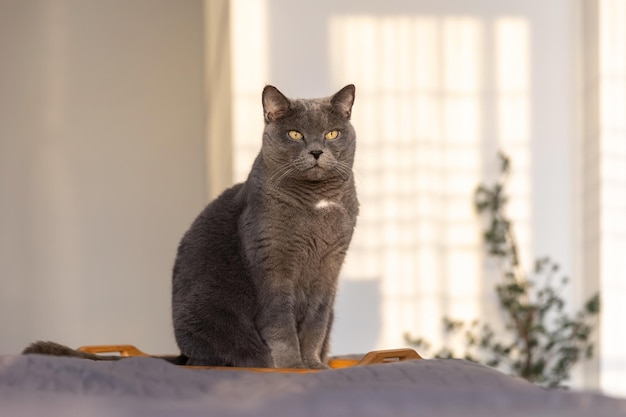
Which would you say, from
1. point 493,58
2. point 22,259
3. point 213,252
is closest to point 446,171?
point 493,58

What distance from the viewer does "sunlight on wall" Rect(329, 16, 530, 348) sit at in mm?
3305

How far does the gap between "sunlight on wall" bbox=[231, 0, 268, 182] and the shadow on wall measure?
591 millimetres

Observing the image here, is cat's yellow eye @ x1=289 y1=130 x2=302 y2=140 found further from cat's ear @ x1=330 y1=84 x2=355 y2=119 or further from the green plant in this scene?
the green plant

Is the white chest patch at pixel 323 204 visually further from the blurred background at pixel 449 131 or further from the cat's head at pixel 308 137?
the blurred background at pixel 449 131

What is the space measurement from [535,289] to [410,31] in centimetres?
109

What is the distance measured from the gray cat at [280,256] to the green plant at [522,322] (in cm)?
161

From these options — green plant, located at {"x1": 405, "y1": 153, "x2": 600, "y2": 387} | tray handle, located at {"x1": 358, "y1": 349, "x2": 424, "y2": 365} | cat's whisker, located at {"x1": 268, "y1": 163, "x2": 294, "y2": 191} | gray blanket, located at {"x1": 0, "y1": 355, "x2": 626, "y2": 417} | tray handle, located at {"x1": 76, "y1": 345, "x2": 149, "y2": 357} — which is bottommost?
green plant, located at {"x1": 405, "y1": 153, "x2": 600, "y2": 387}

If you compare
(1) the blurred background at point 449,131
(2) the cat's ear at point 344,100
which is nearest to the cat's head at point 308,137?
(2) the cat's ear at point 344,100

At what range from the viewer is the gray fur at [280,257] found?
1.78 m

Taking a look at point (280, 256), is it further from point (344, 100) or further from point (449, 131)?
point (449, 131)

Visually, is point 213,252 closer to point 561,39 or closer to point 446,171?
point 446,171

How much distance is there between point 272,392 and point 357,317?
232 cm

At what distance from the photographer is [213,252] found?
73.5 inches

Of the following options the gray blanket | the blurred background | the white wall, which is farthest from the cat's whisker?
the white wall
